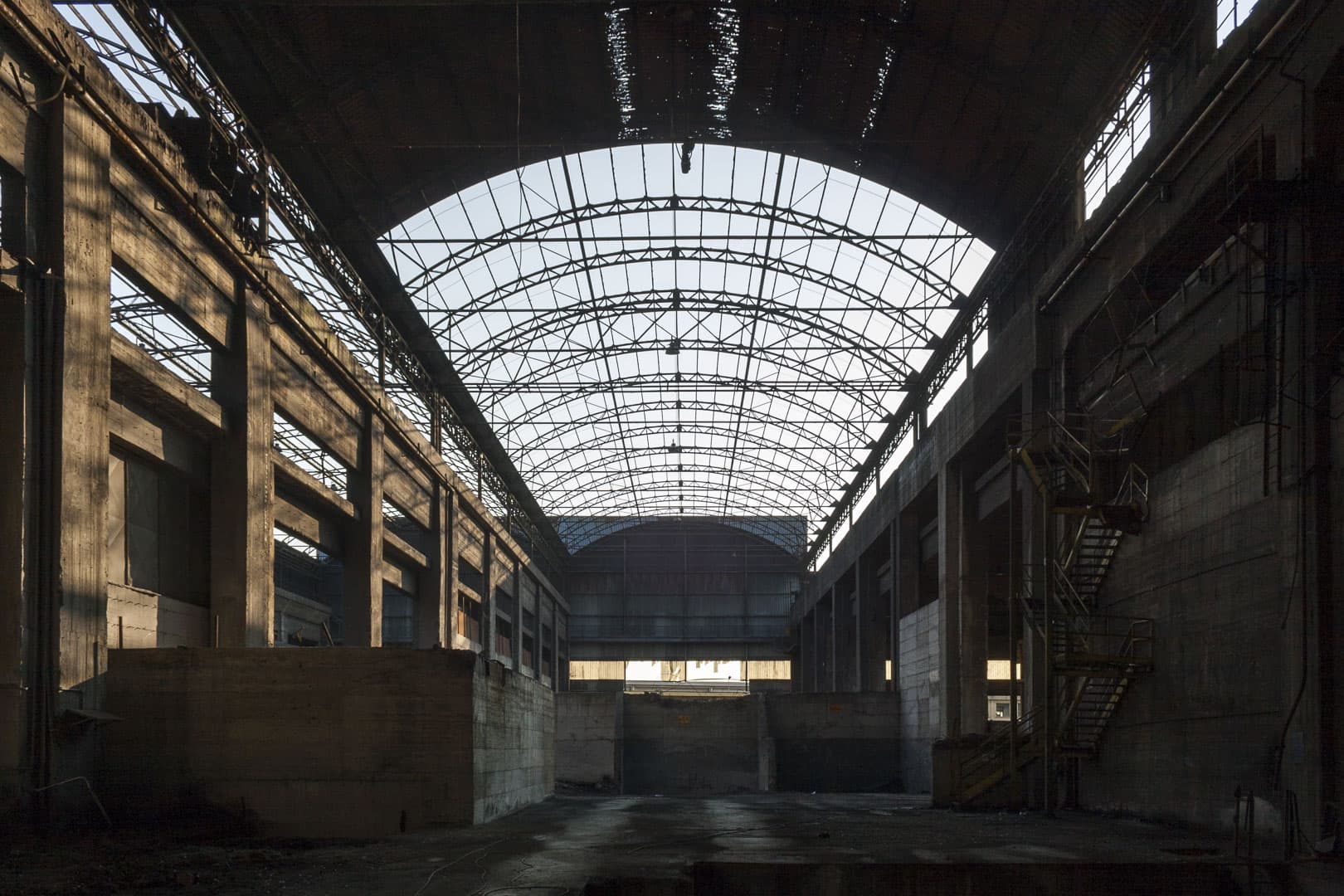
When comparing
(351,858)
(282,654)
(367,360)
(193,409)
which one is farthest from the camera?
(367,360)

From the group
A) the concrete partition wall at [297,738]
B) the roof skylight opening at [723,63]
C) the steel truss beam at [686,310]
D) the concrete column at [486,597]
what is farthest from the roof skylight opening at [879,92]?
the concrete column at [486,597]

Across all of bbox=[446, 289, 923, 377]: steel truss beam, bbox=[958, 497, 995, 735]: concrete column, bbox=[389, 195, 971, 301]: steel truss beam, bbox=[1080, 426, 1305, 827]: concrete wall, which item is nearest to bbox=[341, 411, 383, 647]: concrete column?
bbox=[389, 195, 971, 301]: steel truss beam

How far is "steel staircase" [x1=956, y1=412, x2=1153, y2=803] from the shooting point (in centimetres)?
2067

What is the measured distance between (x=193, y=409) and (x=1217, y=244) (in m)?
17.2

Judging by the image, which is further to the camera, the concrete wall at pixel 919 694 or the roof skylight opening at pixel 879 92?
the concrete wall at pixel 919 694

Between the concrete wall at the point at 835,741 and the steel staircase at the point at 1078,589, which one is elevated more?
the steel staircase at the point at 1078,589

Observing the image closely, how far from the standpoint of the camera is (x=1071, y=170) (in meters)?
25.6

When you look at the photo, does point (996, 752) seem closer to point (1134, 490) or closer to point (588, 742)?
point (1134, 490)

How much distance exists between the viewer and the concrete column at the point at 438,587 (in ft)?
135

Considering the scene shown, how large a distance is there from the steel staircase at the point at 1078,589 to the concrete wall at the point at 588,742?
25090 mm

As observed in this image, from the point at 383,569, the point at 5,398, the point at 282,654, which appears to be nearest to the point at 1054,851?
the point at 282,654

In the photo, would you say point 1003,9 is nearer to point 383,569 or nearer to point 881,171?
point 881,171

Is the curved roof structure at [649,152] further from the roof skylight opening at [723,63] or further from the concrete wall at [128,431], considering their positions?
the concrete wall at [128,431]

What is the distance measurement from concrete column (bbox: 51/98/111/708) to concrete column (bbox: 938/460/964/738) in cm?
2192
